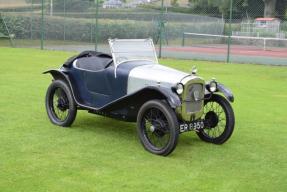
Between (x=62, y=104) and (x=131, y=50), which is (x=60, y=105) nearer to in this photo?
(x=62, y=104)

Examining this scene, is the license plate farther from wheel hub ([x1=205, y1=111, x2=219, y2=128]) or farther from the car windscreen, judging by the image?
the car windscreen

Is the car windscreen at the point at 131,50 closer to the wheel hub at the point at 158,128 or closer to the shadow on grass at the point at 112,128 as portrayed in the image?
the shadow on grass at the point at 112,128

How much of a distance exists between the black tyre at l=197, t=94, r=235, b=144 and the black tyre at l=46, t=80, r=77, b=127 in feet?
5.81

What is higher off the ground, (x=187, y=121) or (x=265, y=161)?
(x=187, y=121)

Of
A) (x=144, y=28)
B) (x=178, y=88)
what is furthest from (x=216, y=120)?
(x=144, y=28)

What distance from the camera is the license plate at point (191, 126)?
19.7 ft

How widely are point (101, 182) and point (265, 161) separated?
2.05 m

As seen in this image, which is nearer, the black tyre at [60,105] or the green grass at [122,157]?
the green grass at [122,157]

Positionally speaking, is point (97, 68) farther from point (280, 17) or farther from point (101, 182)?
point (280, 17)

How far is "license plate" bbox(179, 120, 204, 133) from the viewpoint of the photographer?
6.02m

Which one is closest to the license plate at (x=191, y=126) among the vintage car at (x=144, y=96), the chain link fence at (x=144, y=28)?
the vintage car at (x=144, y=96)

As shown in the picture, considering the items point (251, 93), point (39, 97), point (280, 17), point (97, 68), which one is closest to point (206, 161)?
point (97, 68)

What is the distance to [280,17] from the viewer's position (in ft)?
65.7

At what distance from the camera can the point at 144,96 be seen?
6.20 m
